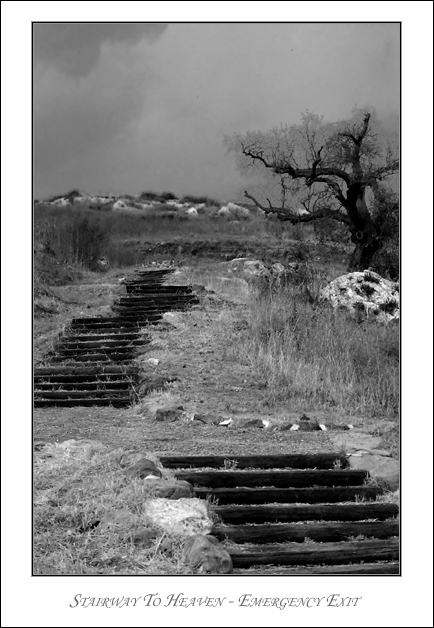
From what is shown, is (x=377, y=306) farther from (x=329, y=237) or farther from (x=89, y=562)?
(x=89, y=562)

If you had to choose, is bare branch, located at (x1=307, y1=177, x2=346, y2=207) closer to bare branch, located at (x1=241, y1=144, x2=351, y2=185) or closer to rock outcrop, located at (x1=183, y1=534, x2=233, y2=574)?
Result: bare branch, located at (x1=241, y1=144, x2=351, y2=185)

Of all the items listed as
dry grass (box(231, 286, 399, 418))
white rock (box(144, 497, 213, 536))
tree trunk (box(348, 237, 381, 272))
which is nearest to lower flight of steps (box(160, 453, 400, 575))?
white rock (box(144, 497, 213, 536))

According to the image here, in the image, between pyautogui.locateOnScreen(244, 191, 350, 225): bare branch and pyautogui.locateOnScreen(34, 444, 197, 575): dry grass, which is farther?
pyautogui.locateOnScreen(244, 191, 350, 225): bare branch

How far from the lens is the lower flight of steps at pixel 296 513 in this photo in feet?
14.7

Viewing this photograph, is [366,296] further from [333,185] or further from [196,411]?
[196,411]

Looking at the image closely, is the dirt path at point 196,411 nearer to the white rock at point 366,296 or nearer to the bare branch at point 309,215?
the white rock at point 366,296

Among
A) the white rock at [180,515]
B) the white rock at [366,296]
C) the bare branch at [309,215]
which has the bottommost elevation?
the white rock at [180,515]

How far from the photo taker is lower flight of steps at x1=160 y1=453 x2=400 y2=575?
4484mm

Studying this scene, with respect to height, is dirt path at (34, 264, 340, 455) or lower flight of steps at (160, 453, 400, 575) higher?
dirt path at (34, 264, 340, 455)

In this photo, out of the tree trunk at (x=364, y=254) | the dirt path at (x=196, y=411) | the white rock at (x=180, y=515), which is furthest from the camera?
the tree trunk at (x=364, y=254)

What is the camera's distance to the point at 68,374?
999 centimetres

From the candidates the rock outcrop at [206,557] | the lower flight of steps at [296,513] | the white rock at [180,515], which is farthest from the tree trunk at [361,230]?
the rock outcrop at [206,557]

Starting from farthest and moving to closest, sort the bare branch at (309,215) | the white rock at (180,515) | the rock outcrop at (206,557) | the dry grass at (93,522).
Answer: the bare branch at (309,215)
the white rock at (180,515)
the dry grass at (93,522)
the rock outcrop at (206,557)

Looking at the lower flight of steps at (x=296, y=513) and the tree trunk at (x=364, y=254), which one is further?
the tree trunk at (x=364, y=254)
